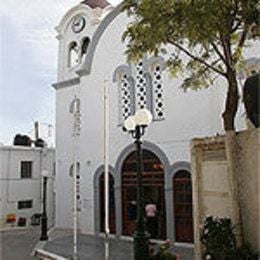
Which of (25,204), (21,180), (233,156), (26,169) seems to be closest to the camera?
(233,156)

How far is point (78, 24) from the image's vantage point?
20.8 metres

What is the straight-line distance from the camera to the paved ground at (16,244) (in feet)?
42.0

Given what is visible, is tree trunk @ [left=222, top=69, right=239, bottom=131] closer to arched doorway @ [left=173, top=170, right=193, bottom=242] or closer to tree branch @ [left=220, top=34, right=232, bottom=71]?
tree branch @ [left=220, top=34, right=232, bottom=71]

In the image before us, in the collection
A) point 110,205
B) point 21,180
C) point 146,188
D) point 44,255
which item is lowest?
point 44,255

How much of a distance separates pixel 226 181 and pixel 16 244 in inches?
426

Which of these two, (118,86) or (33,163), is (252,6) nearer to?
(118,86)

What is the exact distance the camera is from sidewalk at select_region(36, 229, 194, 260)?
11.6 metres

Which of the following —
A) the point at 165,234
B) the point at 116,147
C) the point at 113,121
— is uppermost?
the point at 113,121

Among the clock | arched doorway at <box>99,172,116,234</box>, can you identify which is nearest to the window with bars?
arched doorway at <box>99,172,116,234</box>

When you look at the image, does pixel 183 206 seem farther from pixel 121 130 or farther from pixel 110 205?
pixel 121 130

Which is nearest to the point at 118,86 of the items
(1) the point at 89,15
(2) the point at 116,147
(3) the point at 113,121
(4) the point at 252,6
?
(3) the point at 113,121

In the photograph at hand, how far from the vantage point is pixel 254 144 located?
707 cm

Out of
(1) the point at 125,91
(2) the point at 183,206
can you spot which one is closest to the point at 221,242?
(2) the point at 183,206

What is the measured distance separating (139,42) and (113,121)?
884 cm
